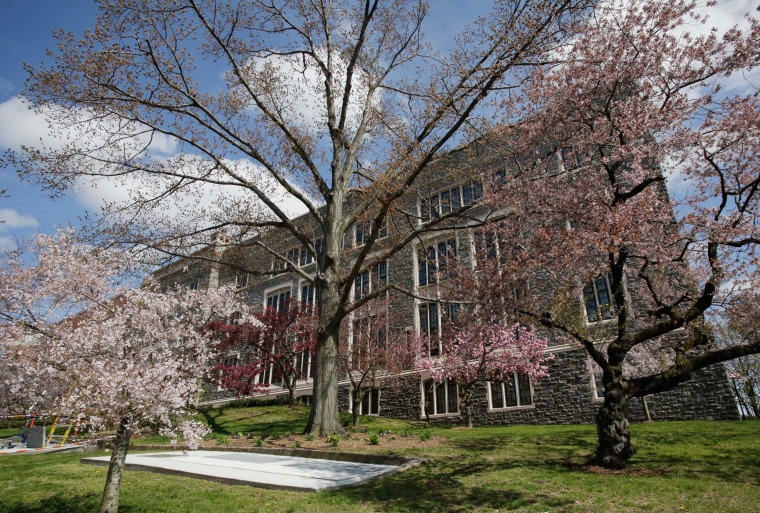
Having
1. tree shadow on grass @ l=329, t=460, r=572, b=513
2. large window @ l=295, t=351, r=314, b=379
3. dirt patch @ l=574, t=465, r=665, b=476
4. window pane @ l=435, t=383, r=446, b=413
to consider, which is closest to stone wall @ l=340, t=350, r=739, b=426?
window pane @ l=435, t=383, r=446, b=413

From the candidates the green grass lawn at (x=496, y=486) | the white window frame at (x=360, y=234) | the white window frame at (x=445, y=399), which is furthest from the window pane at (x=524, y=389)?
the white window frame at (x=360, y=234)

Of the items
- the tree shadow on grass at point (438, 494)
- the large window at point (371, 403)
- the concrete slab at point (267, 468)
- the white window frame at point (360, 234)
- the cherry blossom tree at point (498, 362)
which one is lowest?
the tree shadow on grass at point (438, 494)

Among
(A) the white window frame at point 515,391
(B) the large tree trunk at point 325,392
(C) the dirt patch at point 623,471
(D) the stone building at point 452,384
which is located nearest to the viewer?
(C) the dirt patch at point 623,471

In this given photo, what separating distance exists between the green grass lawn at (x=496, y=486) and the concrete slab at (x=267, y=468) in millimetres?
251

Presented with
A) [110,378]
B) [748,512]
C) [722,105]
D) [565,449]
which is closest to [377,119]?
[722,105]

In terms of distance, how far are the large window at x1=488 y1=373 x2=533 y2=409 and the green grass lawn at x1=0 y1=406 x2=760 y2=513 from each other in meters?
7.41

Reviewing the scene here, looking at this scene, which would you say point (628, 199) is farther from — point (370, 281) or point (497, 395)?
point (370, 281)

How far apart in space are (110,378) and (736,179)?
9587mm

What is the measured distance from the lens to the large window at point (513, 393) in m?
17.0

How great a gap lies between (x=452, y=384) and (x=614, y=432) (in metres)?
12.4

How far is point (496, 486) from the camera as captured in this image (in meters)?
6.06

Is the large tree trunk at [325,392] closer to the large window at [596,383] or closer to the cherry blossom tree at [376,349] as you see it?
the cherry blossom tree at [376,349]

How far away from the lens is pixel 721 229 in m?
6.89

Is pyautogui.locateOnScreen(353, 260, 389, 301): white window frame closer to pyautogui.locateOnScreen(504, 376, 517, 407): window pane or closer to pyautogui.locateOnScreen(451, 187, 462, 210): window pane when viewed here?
pyautogui.locateOnScreen(451, 187, 462, 210): window pane
